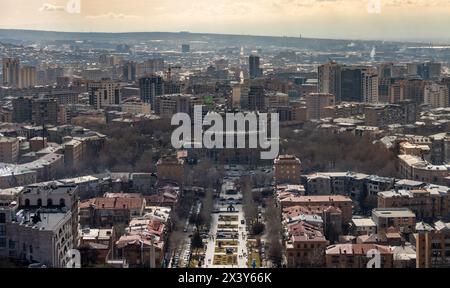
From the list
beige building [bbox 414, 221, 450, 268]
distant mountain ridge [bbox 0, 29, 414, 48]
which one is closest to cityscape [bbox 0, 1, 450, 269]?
beige building [bbox 414, 221, 450, 268]

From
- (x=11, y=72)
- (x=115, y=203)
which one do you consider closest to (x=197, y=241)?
(x=115, y=203)

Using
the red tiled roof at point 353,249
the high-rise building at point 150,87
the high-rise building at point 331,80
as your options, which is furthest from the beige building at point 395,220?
the high-rise building at point 331,80

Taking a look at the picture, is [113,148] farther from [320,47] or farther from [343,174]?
[320,47]

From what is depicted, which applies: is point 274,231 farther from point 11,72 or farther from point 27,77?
point 27,77

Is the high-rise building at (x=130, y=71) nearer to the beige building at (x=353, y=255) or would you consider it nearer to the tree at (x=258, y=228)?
the tree at (x=258, y=228)
